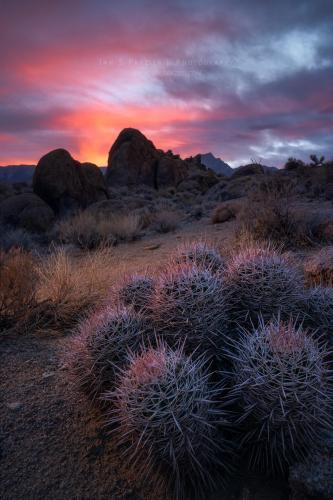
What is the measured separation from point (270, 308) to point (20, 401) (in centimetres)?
218

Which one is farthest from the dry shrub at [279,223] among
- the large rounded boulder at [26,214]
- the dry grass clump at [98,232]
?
the large rounded boulder at [26,214]

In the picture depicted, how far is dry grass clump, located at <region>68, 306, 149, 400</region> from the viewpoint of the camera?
265 centimetres

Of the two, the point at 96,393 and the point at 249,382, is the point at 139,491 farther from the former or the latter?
the point at 249,382

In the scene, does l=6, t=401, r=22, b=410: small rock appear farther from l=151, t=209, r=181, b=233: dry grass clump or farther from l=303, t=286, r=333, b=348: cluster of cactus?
l=151, t=209, r=181, b=233: dry grass clump

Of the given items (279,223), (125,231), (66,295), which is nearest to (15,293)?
(66,295)

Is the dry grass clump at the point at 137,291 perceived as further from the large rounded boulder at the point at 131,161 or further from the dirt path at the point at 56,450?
the large rounded boulder at the point at 131,161

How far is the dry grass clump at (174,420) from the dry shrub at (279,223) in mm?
6613

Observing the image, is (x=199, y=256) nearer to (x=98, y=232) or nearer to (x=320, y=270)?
(x=320, y=270)

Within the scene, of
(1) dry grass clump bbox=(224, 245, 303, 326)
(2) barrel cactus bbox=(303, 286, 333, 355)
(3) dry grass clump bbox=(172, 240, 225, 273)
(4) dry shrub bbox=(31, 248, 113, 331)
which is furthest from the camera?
(4) dry shrub bbox=(31, 248, 113, 331)

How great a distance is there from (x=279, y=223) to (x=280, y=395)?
7195 millimetres

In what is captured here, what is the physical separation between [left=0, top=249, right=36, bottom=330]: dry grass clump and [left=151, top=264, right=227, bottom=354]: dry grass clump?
289cm

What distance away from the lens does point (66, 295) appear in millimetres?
5664

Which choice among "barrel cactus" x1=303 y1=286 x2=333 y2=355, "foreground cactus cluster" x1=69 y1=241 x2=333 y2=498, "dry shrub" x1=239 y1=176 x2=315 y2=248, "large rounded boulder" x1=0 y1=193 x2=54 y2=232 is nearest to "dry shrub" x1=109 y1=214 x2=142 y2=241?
"dry shrub" x1=239 y1=176 x2=315 y2=248

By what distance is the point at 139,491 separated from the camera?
2396 millimetres
